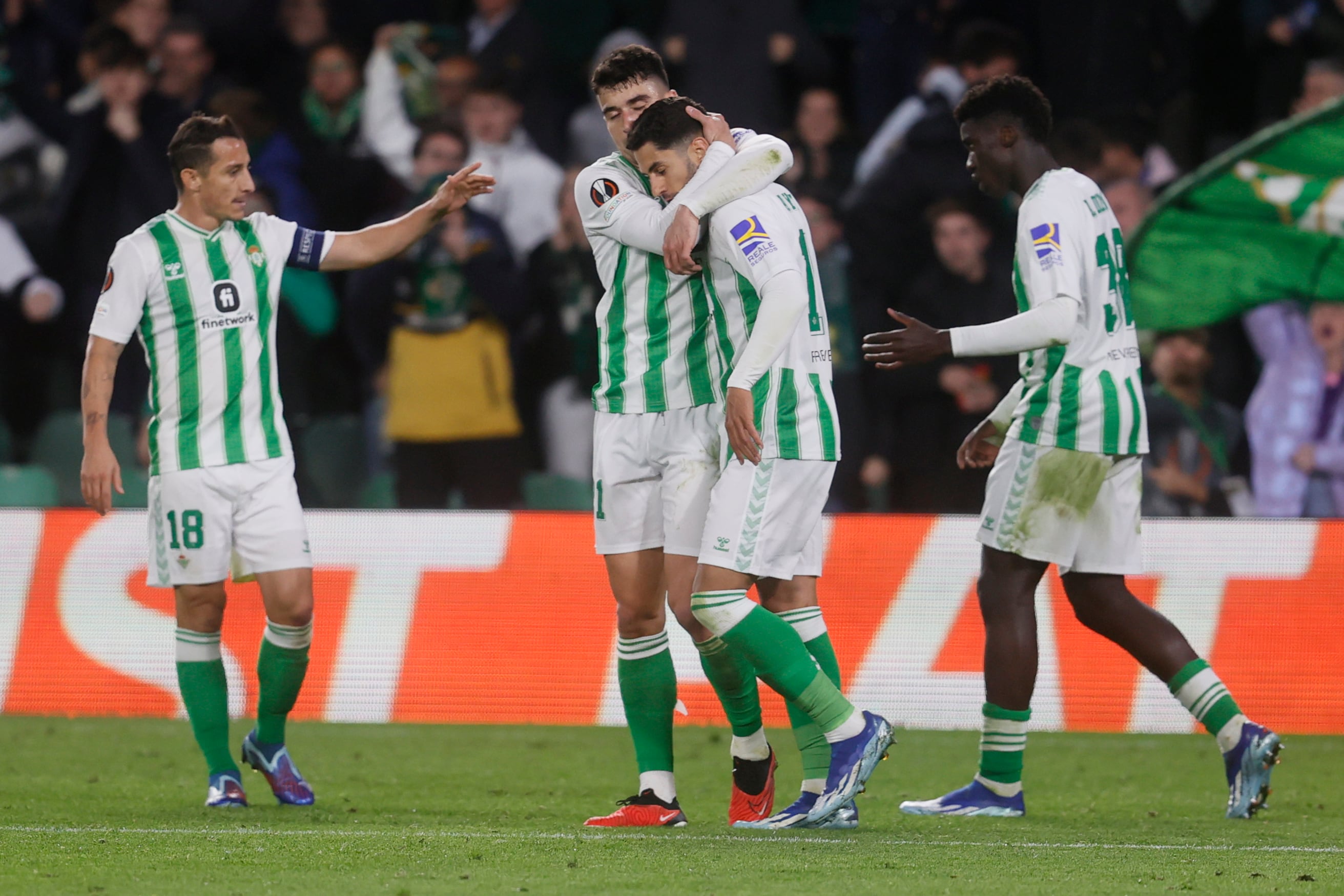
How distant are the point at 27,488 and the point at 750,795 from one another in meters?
6.29

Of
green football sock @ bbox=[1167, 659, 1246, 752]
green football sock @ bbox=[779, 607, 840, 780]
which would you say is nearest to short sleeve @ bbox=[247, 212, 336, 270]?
green football sock @ bbox=[779, 607, 840, 780]

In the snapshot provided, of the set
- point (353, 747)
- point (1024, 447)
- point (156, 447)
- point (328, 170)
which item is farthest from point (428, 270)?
point (1024, 447)

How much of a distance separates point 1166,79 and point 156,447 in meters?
6.58

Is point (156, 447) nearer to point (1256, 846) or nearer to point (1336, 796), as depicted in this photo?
point (1256, 846)

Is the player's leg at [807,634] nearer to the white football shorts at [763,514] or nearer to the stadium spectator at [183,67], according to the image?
the white football shorts at [763,514]

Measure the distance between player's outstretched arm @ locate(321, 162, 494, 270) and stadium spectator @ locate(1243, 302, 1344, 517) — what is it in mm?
4966

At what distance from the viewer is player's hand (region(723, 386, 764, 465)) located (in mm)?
Result: 4500

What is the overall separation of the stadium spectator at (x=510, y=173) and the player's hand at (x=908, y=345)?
524 centimetres

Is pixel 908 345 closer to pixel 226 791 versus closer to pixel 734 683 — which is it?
pixel 734 683

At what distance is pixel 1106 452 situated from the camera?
532 centimetres

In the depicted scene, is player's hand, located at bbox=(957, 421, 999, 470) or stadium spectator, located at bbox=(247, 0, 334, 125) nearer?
player's hand, located at bbox=(957, 421, 999, 470)

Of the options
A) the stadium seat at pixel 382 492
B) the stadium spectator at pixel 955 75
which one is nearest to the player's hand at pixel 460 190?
the stadium seat at pixel 382 492

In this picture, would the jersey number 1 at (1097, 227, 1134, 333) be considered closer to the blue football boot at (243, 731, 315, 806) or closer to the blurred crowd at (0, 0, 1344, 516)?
the blue football boot at (243, 731, 315, 806)

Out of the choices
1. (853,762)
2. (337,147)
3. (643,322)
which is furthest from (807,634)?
(337,147)
